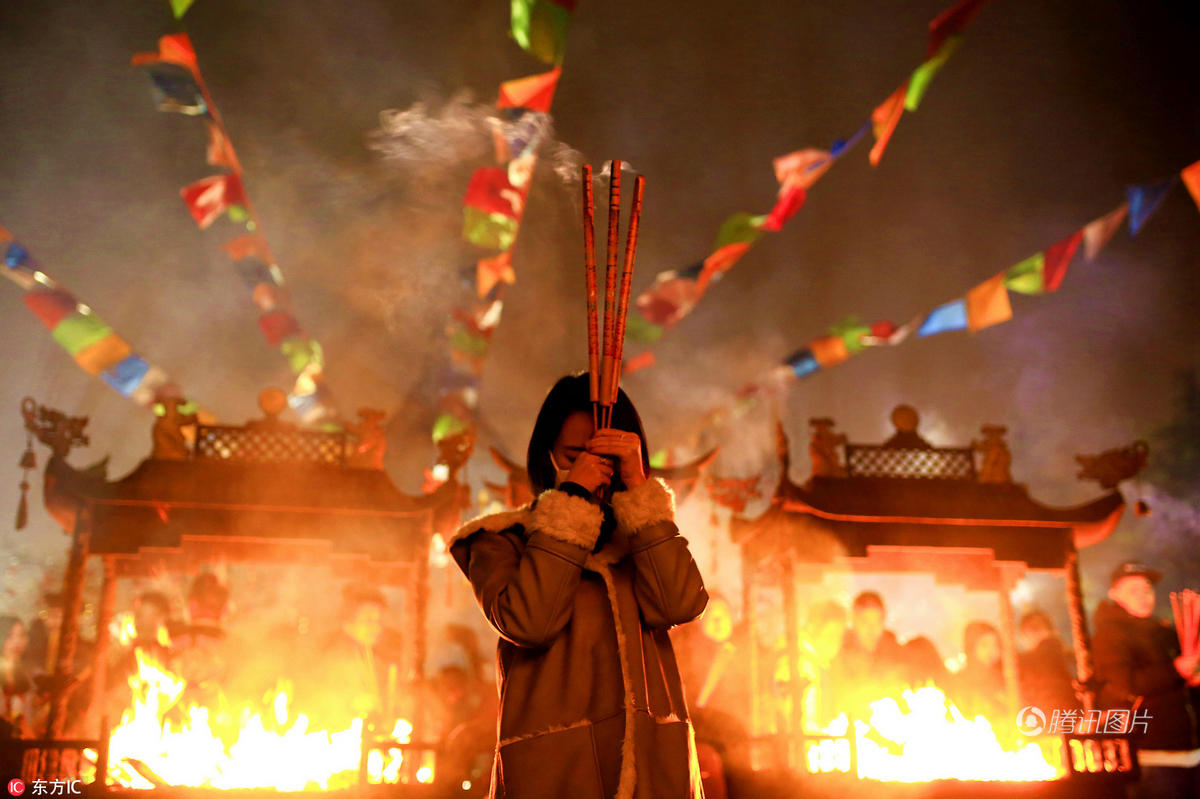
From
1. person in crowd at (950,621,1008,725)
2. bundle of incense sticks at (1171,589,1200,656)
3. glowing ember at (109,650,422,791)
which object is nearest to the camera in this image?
glowing ember at (109,650,422,791)

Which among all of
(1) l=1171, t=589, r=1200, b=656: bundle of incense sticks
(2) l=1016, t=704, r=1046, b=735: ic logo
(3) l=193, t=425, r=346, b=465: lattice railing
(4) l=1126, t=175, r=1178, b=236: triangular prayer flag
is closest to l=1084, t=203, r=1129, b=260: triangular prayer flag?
(4) l=1126, t=175, r=1178, b=236: triangular prayer flag

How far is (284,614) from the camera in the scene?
765cm

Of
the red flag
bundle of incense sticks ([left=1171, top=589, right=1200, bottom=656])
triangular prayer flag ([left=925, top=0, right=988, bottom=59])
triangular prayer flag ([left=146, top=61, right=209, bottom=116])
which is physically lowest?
bundle of incense sticks ([left=1171, top=589, right=1200, bottom=656])

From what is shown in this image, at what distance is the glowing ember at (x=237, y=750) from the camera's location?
527 centimetres

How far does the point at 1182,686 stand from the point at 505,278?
6.03m

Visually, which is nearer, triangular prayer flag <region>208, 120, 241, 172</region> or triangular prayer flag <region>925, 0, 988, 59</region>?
triangular prayer flag <region>925, 0, 988, 59</region>

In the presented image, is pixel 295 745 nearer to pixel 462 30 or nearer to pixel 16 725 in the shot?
pixel 16 725

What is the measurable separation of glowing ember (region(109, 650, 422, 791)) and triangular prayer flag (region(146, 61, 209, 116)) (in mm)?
4149

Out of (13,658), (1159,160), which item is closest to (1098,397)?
(1159,160)

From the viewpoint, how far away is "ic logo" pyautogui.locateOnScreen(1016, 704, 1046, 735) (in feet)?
21.1

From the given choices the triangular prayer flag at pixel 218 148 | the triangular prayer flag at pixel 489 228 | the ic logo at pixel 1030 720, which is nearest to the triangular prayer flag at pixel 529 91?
the triangular prayer flag at pixel 489 228

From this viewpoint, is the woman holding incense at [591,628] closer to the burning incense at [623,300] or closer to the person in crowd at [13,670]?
the burning incense at [623,300]

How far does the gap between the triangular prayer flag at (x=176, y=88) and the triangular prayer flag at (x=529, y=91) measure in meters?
2.19

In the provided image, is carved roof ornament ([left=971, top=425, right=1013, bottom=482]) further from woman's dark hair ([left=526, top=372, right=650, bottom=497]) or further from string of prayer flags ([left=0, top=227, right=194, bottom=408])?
string of prayer flags ([left=0, top=227, right=194, bottom=408])
